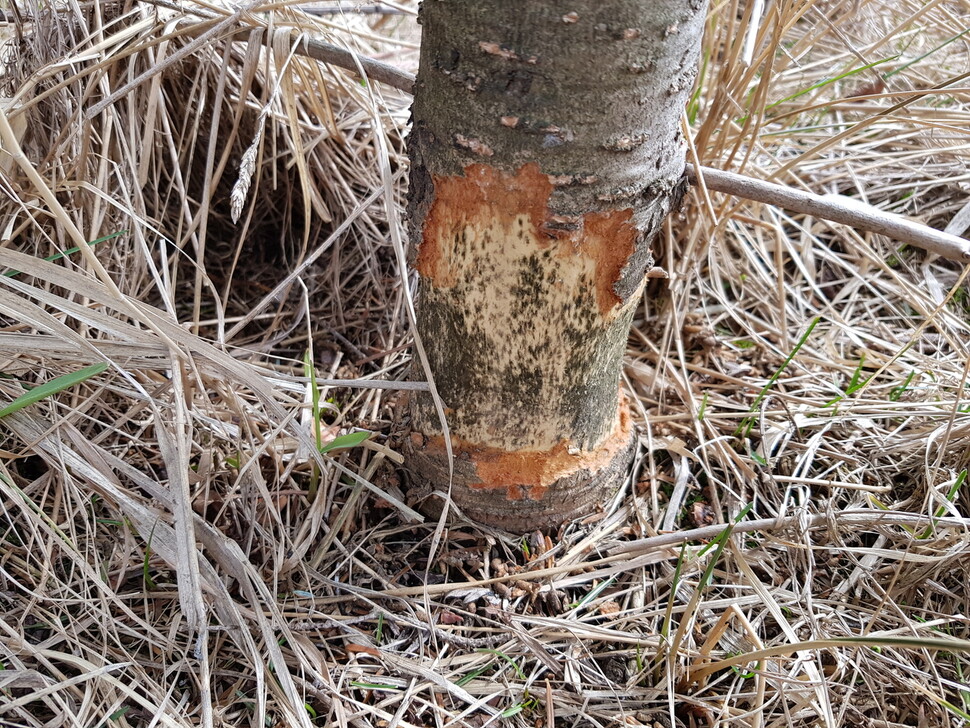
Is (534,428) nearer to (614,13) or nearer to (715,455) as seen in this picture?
(715,455)

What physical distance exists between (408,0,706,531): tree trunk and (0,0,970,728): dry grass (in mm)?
105

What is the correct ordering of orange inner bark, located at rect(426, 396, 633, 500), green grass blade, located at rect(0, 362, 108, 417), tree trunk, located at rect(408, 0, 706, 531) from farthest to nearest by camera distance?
orange inner bark, located at rect(426, 396, 633, 500) → green grass blade, located at rect(0, 362, 108, 417) → tree trunk, located at rect(408, 0, 706, 531)

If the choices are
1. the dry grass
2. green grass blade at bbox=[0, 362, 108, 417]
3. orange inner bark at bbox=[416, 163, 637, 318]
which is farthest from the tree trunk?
green grass blade at bbox=[0, 362, 108, 417]

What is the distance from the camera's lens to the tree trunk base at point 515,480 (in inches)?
50.5

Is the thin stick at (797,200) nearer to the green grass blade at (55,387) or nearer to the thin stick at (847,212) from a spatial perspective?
the thin stick at (847,212)

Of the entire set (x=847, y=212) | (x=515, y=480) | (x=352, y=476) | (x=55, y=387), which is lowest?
(x=515, y=480)

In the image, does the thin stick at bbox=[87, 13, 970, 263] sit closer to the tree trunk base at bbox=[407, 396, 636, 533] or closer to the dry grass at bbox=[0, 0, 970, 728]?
the dry grass at bbox=[0, 0, 970, 728]

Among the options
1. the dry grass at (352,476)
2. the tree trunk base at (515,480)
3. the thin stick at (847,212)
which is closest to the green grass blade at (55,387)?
the dry grass at (352,476)

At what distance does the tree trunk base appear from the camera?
1283 mm

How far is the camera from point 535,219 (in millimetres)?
987

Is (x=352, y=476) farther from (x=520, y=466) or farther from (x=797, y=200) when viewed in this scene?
(x=797, y=200)

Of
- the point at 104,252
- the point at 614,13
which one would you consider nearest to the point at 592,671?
the point at 614,13

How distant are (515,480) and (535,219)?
509 millimetres

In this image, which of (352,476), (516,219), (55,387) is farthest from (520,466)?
(55,387)
